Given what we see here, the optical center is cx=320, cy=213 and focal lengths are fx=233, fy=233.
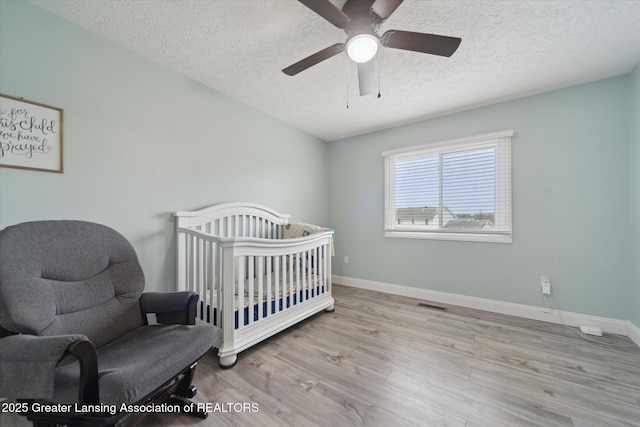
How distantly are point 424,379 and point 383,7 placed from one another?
2222mm

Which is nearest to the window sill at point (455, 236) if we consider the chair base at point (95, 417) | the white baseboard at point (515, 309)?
the white baseboard at point (515, 309)

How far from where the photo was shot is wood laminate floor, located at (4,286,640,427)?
1252 mm

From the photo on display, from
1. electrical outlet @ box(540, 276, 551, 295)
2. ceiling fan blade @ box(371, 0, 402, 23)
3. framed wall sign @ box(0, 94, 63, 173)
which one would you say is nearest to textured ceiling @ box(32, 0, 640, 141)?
ceiling fan blade @ box(371, 0, 402, 23)

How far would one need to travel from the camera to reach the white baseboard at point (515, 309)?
2090 mm

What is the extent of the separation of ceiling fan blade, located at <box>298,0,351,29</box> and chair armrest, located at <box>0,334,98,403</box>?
1.70m

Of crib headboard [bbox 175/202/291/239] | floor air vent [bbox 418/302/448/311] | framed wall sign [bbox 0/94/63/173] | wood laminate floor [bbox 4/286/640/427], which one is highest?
framed wall sign [bbox 0/94/63/173]

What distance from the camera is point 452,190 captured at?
289 cm

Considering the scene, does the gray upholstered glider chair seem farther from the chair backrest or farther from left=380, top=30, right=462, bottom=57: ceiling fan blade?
left=380, top=30, right=462, bottom=57: ceiling fan blade

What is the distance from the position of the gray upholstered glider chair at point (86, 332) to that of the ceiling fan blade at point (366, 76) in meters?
1.85

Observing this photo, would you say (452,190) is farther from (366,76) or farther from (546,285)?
(366,76)

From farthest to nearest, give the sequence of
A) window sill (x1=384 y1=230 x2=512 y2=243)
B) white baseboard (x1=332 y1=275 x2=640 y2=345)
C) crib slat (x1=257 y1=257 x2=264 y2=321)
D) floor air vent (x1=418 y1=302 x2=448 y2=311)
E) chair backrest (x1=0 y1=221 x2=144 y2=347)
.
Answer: floor air vent (x1=418 y1=302 x2=448 y2=311)
window sill (x1=384 y1=230 x2=512 y2=243)
white baseboard (x1=332 y1=275 x2=640 y2=345)
crib slat (x1=257 y1=257 x2=264 y2=321)
chair backrest (x1=0 y1=221 x2=144 y2=347)

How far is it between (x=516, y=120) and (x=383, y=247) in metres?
2.10

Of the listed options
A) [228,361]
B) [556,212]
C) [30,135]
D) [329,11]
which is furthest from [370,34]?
[556,212]

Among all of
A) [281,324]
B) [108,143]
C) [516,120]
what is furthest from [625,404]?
[108,143]
